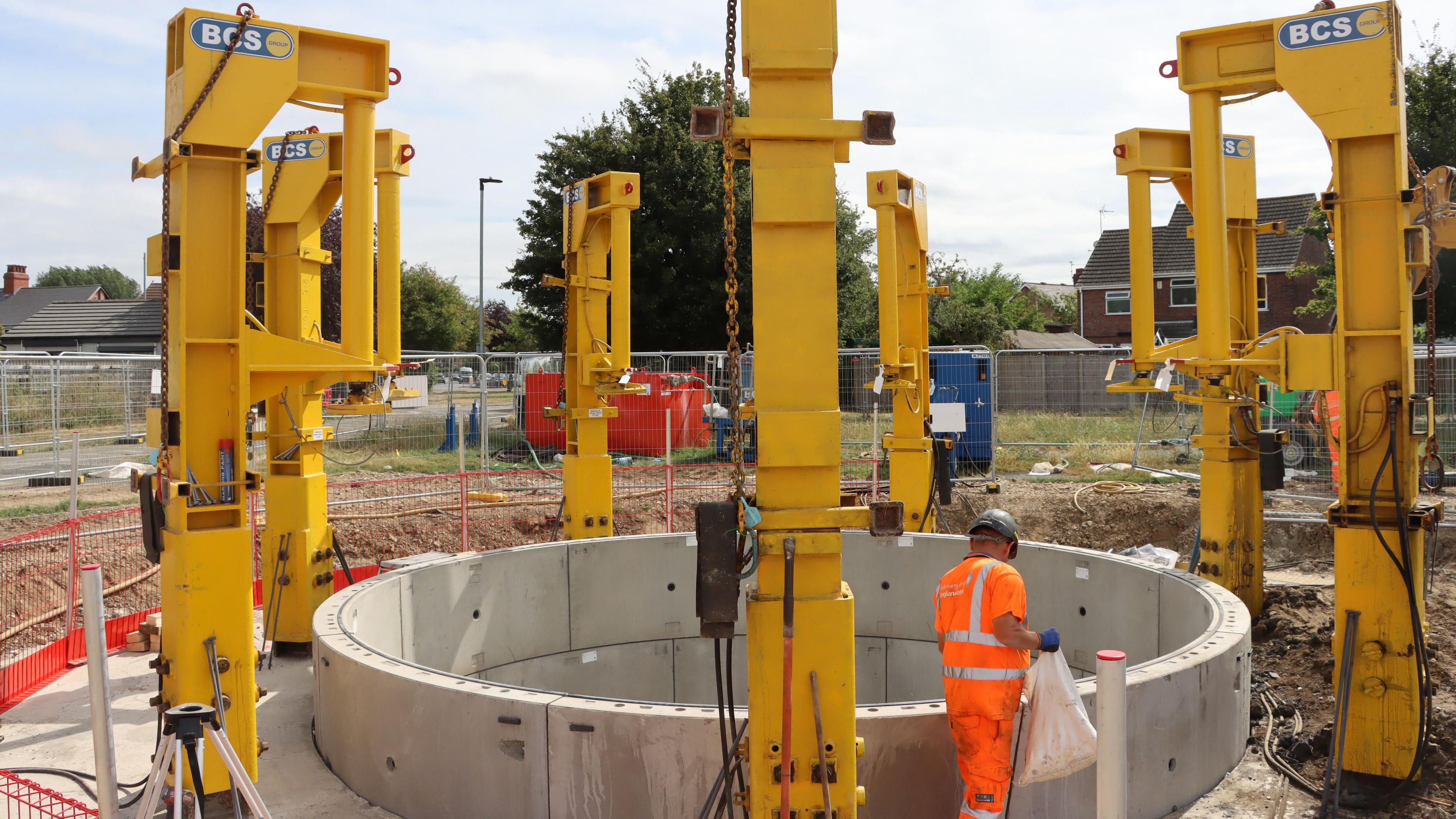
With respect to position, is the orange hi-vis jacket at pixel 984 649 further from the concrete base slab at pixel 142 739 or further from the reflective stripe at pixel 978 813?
the concrete base slab at pixel 142 739

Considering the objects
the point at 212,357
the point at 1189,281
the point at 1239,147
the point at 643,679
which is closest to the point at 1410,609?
the point at 1239,147

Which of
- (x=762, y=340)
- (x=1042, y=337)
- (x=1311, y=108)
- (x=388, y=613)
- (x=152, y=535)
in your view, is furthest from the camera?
(x=1042, y=337)

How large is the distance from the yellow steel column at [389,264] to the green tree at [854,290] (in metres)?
22.3

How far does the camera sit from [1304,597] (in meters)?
9.59

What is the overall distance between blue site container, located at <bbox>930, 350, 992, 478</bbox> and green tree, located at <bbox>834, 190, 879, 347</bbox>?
490 inches

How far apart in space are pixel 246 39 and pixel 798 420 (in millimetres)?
3541

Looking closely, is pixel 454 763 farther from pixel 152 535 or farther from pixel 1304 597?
pixel 1304 597

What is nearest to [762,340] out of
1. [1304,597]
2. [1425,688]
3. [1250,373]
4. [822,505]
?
[822,505]

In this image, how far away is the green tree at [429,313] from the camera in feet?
147

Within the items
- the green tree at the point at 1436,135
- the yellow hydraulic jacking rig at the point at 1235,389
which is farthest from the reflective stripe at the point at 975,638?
the green tree at the point at 1436,135

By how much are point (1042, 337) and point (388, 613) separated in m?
41.9

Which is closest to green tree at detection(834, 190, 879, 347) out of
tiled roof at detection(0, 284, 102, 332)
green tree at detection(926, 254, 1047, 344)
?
green tree at detection(926, 254, 1047, 344)

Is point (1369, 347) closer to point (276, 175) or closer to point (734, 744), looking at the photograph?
point (734, 744)

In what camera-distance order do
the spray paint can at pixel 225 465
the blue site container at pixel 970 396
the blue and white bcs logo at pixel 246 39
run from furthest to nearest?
the blue site container at pixel 970 396 → the spray paint can at pixel 225 465 → the blue and white bcs logo at pixel 246 39
